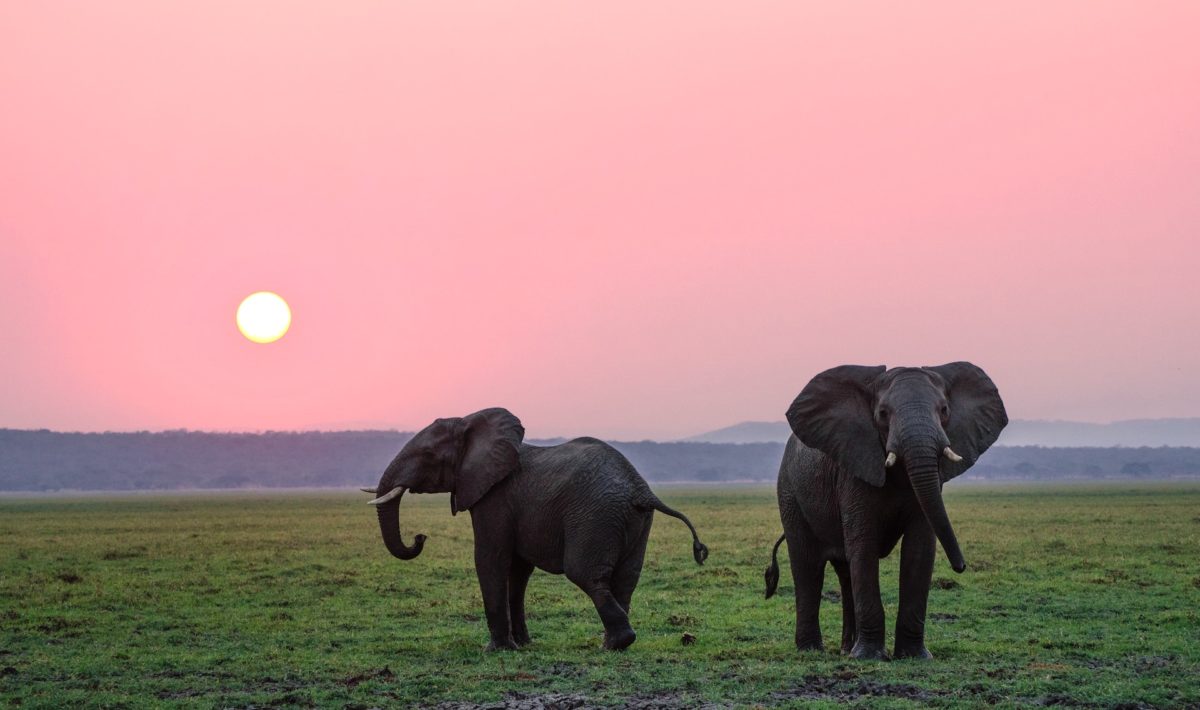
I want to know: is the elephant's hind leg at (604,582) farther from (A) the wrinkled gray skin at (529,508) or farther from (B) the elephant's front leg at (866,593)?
(B) the elephant's front leg at (866,593)

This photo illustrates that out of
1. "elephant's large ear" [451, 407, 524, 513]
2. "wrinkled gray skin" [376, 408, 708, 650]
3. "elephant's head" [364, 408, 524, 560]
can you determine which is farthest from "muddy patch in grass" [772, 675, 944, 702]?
"elephant's head" [364, 408, 524, 560]

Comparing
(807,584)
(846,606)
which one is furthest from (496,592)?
(846,606)

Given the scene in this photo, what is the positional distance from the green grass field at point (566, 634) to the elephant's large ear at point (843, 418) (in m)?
2.14

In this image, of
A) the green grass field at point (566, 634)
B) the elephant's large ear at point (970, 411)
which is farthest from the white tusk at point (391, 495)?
the elephant's large ear at point (970, 411)

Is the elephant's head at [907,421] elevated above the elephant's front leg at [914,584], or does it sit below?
above

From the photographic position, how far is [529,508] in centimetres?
1661

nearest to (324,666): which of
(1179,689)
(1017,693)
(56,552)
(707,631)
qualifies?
(707,631)

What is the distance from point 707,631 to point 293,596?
1002 centimetres

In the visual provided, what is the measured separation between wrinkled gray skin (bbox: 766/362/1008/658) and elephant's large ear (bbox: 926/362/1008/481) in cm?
1

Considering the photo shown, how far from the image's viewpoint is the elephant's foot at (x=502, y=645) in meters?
16.6

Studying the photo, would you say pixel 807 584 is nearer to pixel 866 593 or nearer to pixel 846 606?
pixel 846 606

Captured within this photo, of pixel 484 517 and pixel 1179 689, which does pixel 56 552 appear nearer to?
pixel 484 517

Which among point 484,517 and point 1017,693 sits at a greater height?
point 484,517

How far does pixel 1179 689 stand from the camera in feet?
39.5
